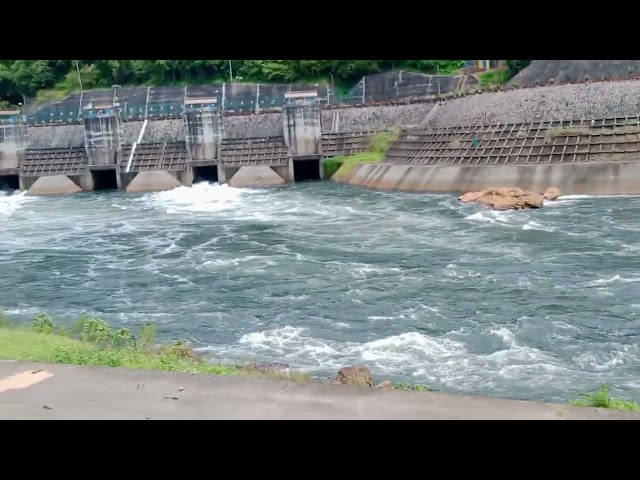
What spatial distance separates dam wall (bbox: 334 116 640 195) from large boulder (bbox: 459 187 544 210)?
1688 mm

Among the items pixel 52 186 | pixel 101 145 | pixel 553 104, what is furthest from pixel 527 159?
pixel 52 186

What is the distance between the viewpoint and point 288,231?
3534 cm

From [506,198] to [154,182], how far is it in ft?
85.4

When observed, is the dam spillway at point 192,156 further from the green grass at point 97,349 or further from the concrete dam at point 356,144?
the green grass at point 97,349

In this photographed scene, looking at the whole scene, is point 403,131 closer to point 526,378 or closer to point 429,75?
point 429,75

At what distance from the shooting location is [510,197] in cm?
3772

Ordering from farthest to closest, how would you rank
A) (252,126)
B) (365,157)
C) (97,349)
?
(252,126) → (365,157) → (97,349)

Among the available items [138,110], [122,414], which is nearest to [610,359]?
[122,414]

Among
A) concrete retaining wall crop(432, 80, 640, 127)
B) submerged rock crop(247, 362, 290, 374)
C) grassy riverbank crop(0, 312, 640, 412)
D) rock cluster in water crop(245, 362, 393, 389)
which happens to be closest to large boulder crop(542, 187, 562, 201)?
concrete retaining wall crop(432, 80, 640, 127)

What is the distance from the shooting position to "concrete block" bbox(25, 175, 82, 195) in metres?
54.3

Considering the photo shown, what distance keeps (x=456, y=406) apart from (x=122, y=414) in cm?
338

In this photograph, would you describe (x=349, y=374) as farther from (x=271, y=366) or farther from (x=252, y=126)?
(x=252, y=126)

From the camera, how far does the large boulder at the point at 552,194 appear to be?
38469 millimetres

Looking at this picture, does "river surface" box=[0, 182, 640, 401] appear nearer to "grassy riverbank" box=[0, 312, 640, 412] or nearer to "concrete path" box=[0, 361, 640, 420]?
"grassy riverbank" box=[0, 312, 640, 412]
